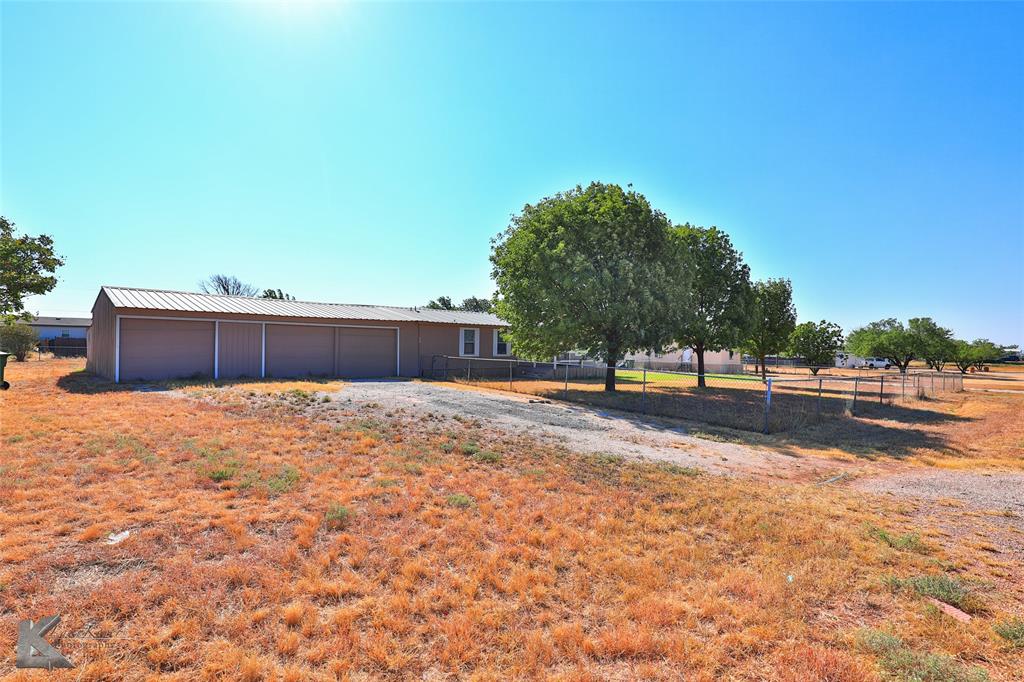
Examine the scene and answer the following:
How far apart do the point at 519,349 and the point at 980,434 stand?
40.2 ft

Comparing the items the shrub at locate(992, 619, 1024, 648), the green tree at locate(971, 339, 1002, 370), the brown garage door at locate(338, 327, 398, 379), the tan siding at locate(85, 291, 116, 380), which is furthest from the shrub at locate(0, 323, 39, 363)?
the green tree at locate(971, 339, 1002, 370)

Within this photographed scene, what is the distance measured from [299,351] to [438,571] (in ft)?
54.3

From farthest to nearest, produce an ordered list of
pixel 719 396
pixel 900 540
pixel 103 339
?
pixel 719 396
pixel 103 339
pixel 900 540

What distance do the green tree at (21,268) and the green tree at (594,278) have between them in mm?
21803

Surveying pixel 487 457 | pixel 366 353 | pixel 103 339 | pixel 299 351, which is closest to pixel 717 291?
pixel 366 353

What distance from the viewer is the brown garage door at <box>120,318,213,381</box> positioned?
1486 cm

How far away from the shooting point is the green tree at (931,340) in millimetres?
36156

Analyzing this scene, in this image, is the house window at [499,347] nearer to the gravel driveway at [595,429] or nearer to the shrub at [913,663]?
the gravel driveway at [595,429]

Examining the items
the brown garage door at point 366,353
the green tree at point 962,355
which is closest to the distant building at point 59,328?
the brown garage door at point 366,353

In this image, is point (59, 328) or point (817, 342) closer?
point (817, 342)

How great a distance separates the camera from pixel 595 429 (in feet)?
30.9

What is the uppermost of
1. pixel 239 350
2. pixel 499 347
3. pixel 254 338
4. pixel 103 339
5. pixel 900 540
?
pixel 254 338

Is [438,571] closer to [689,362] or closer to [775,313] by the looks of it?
[775,313]

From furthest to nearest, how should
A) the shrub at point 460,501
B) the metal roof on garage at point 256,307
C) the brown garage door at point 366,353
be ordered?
the brown garage door at point 366,353, the metal roof on garage at point 256,307, the shrub at point 460,501
